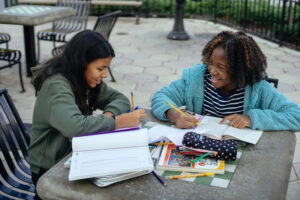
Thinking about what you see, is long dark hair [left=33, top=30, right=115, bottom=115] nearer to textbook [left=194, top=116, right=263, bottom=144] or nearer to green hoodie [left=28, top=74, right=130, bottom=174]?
green hoodie [left=28, top=74, right=130, bottom=174]

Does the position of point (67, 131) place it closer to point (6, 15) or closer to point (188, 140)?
point (188, 140)

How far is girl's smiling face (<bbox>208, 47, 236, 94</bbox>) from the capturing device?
6.76 feet

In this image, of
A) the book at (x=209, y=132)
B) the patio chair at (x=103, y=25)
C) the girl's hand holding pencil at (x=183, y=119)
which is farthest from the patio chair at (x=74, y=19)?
the book at (x=209, y=132)

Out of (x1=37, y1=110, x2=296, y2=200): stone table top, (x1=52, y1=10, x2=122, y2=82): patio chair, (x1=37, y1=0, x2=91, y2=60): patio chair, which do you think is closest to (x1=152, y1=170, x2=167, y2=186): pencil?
(x1=37, y1=110, x2=296, y2=200): stone table top

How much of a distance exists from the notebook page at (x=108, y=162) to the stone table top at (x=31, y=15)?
384 centimetres

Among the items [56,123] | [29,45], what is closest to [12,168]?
[56,123]

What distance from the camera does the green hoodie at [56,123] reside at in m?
1.68

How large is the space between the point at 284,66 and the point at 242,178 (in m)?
5.19

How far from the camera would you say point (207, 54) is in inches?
88.0

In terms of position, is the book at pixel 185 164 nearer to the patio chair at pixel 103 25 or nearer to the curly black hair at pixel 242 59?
the curly black hair at pixel 242 59

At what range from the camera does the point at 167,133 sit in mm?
1780

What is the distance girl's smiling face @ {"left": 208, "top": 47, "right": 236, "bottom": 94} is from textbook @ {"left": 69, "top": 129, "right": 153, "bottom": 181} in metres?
0.69

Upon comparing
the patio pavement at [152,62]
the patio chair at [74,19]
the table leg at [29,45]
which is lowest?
the patio pavement at [152,62]

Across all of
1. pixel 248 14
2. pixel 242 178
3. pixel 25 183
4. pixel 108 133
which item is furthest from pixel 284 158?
pixel 248 14
